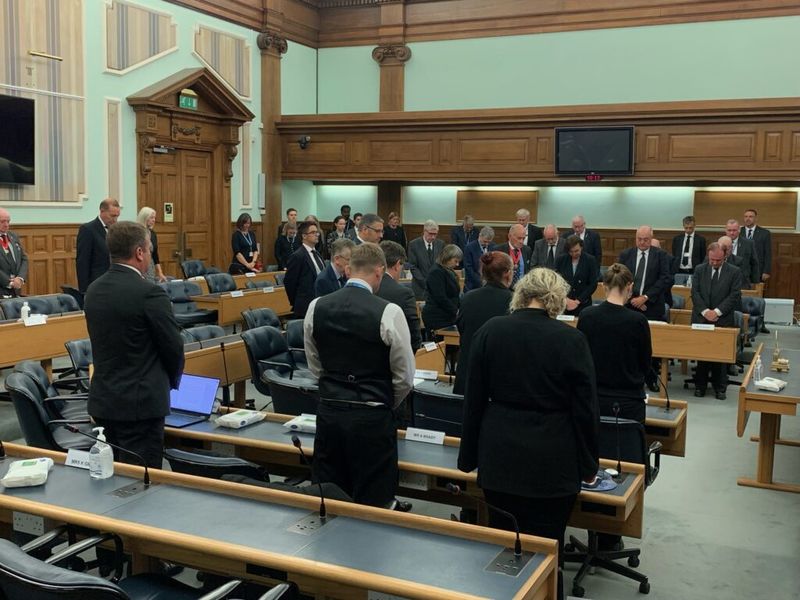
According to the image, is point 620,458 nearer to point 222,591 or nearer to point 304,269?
point 222,591

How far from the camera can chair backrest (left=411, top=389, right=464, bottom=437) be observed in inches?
157

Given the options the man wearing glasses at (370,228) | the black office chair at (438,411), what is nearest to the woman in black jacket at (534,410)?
the black office chair at (438,411)

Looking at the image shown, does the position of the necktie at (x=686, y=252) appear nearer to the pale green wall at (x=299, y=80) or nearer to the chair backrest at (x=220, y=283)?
the chair backrest at (x=220, y=283)

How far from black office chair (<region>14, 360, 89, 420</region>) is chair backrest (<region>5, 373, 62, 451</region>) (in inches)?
6.8

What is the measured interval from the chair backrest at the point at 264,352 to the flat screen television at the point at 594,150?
303 inches

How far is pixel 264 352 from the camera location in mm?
5727

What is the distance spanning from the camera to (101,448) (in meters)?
2.99

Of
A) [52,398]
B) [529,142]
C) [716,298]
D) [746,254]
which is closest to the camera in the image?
→ [52,398]

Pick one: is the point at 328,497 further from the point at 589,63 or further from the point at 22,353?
the point at 589,63

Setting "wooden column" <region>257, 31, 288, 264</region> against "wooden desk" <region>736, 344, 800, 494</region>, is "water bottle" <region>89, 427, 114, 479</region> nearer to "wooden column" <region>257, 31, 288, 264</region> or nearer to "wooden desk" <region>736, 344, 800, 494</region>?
"wooden desk" <region>736, 344, 800, 494</region>

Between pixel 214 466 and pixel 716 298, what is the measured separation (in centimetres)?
583

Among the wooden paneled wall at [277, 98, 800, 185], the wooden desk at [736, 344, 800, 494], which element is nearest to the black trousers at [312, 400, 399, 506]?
the wooden desk at [736, 344, 800, 494]

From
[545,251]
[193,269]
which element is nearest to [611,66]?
[545,251]

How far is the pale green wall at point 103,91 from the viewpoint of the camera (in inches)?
411
